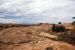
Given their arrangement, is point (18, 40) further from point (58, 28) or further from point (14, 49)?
point (58, 28)

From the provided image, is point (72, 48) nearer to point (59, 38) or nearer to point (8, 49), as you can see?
point (59, 38)

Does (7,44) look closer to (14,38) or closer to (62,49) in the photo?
(14,38)

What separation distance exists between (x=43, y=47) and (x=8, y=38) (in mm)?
6829

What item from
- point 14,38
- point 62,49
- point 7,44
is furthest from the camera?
point 14,38

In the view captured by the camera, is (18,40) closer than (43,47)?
Result: No

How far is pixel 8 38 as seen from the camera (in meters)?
26.6

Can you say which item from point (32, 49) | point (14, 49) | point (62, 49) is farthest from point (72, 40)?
point (14, 49)

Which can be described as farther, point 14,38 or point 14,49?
point 14,38

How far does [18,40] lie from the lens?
83.0ft

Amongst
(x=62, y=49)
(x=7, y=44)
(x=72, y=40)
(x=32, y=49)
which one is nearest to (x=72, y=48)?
(x=62, y=49)

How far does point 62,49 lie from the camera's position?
69.1 feet

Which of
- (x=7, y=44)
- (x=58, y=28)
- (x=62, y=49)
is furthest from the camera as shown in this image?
(x=58, y=28)

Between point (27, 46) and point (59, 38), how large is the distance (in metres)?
5.11

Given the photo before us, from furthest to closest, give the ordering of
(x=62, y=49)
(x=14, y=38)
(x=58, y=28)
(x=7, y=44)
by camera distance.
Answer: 1. (x=58, y=28)
2. (x=14, y=38)
3. (x=7, y=44)
4. (x=62, y=49)
